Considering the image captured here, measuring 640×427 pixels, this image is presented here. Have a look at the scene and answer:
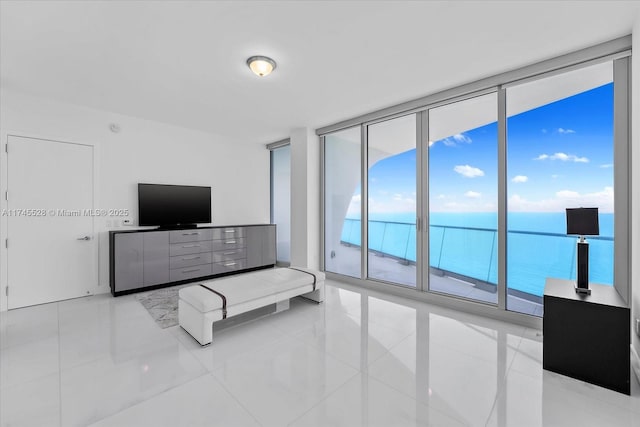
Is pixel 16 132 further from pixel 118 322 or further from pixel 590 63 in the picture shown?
pixel 590 63

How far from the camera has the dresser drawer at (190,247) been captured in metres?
4.48

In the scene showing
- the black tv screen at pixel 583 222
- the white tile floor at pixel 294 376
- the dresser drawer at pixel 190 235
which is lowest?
the white tile floor at pixel 294 376

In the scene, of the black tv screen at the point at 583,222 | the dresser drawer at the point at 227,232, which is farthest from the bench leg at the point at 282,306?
the black tv screen at the point at 583,222

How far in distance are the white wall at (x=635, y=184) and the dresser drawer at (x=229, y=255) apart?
5148 millimetres

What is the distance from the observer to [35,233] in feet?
12.0

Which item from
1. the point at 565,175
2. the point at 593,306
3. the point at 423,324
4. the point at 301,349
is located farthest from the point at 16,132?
the point at 565,175

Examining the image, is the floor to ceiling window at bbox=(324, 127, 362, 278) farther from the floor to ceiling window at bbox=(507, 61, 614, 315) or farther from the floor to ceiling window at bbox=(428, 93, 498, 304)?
the floor to ceiling window at bbox=(507, 61, 614, 315)

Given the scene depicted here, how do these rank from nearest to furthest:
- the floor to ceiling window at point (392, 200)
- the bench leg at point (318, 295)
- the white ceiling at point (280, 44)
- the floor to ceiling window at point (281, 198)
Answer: the white ceiling at point (280, 44), the bench leg at point (318, 295), the floor to ceiling window at point (392, 200), the floor to ceiling window at point (281, 198)

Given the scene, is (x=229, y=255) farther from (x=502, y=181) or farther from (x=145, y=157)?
(x=502, y=181)

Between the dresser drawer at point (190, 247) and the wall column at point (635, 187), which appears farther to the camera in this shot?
the dresser drawer at point (190, 247)

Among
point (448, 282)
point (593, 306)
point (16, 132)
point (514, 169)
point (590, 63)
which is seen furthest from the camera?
point (448, 282)

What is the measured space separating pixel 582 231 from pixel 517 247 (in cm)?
100

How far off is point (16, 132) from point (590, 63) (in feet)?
21.8

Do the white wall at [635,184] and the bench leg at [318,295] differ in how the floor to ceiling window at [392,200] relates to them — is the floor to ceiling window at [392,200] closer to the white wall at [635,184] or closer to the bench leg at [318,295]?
the bench leg at [318,295]
